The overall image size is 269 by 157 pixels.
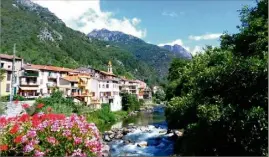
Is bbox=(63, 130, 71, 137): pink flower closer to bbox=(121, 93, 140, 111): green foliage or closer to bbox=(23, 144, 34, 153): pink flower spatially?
bbox=(23, 144, 34, 153): pink flower

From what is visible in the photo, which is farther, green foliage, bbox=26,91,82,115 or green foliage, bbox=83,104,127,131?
green foliage, bbox=83,104,127,131

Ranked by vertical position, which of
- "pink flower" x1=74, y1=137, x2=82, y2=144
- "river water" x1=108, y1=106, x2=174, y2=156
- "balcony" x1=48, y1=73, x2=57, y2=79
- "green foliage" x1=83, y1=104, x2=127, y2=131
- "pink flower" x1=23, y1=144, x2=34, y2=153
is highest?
"balcony" x1=48, y1=73, x2=57, y2=79

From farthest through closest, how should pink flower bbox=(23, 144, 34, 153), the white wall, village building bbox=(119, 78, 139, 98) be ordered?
village building bbox=(119, 78, 139, 98), the white wall, pink flower bbox=(23, 144, 34, 153)

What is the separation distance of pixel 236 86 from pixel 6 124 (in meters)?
7.43

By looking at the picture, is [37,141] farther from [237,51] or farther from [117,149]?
[117,149]

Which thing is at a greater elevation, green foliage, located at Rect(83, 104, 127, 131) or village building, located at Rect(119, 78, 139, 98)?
village building, located at Rect(119, 78, 139, 98)

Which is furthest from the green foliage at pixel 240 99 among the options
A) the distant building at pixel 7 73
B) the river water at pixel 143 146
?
the distant building at pixel 7 73

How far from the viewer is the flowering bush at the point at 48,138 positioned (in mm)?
6465

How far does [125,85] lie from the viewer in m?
91.5

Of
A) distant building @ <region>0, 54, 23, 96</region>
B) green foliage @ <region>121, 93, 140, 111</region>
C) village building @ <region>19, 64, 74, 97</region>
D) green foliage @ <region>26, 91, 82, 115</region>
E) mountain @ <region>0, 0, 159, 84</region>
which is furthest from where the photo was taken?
mountain @ <region>0, 0, 159, 84</region>

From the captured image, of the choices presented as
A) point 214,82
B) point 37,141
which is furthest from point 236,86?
point 37,141

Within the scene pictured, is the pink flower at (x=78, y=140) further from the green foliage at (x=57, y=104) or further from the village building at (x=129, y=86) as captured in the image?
the village building at (x=129, y=86)

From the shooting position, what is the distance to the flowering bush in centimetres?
646

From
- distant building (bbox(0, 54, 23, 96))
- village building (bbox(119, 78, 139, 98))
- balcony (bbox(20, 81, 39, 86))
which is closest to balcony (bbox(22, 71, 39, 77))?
distant building (bbox(0, 54, 23, 96))
